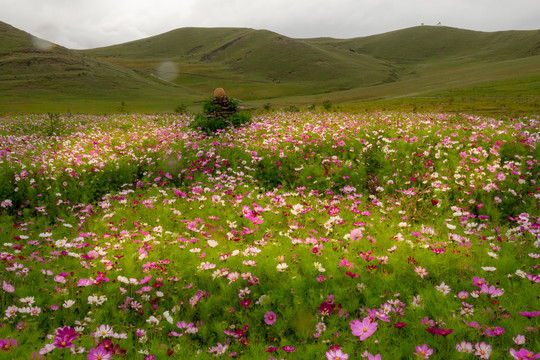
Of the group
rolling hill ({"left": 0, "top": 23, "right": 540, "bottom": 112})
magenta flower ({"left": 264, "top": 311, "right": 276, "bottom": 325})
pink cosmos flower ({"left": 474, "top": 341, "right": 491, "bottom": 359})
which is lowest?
magenta flower ({"left": 264, "top": 311, "right": 276, "bottom": 325})

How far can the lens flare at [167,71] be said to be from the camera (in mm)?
161512

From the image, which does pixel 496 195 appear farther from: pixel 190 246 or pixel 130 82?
pixel 130 82

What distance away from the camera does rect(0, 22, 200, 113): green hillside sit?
7538 centimetres

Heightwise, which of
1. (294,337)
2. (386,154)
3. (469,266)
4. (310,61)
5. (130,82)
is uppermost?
(310,61)

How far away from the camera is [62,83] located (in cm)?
9744

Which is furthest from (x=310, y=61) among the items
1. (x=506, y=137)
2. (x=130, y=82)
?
(x=506, y=137)

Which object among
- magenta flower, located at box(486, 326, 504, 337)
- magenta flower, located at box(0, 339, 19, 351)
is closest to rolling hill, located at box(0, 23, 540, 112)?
magenta flower, located at box(486, 326, 504, 337)

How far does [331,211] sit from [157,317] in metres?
3.43

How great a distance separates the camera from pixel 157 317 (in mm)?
3631

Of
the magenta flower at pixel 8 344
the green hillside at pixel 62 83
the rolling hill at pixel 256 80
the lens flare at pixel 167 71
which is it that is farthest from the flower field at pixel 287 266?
the lens flare at pixel 167 71

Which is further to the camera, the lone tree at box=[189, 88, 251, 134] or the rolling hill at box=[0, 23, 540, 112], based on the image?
the rolling hill at box=[0, 23, 540, 112]

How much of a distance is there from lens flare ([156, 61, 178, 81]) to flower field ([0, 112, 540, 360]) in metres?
163

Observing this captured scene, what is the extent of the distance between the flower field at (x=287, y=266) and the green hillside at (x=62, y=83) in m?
65.1

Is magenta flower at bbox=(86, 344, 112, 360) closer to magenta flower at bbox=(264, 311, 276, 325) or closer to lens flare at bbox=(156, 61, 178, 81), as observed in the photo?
magenta flower at bbox=(264, 311, 276, 325)
